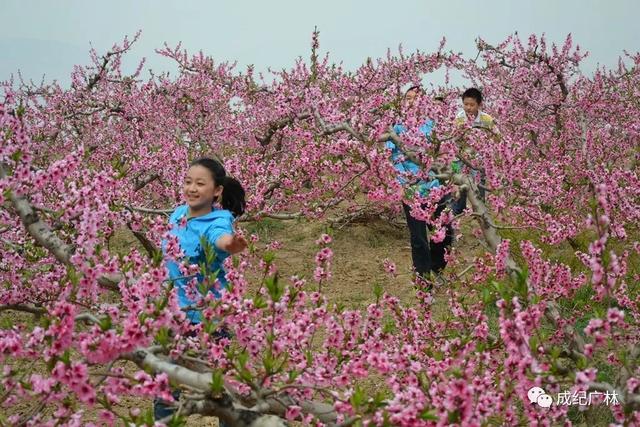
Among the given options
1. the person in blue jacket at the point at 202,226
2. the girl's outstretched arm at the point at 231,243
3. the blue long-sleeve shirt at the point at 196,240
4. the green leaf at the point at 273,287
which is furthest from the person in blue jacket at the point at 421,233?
the green leaf at the point at 273,287

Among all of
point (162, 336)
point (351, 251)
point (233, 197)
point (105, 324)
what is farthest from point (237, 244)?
point (351, 251)

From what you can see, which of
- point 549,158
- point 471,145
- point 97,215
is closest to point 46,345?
point 97,215

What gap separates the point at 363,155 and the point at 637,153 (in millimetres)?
7386

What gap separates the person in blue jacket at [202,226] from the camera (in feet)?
10.8

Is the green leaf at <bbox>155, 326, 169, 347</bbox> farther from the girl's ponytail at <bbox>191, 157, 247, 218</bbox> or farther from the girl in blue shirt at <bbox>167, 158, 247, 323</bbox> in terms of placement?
the girl's ponytail at <bbox>191, 157, 247, 218</bbox>

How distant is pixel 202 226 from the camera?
3.51 meters

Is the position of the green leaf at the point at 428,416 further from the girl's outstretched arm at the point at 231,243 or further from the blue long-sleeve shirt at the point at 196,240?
the blue long-sleeve shirt at the point at 196,240

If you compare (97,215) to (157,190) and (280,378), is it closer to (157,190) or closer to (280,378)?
(280,378)

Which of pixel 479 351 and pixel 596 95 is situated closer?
pixel 479 351

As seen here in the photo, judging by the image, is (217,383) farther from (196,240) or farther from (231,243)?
(196,240)

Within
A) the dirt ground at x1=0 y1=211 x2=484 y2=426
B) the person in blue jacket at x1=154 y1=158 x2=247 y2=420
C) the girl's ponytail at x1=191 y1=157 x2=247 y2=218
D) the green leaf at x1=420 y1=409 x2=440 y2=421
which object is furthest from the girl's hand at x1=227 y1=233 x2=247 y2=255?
the dirt ground at x1=0 y1=211 x2=484 y2=426

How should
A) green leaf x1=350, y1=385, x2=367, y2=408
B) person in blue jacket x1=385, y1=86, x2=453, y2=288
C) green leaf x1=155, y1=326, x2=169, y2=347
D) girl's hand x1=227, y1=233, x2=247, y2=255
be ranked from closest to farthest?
green leaf x1=350, y1=385, x2=367, y2=408 → green leaf x1=155, y1=326, x2=169, y2=347 → girl's hand x1=227, y1=233, x2=247, y2=255 → person in blue jacket x1=385, y1=86, x2=453, y2=288

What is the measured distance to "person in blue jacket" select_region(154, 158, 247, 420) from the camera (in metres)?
3.30

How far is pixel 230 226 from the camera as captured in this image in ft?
11.2
